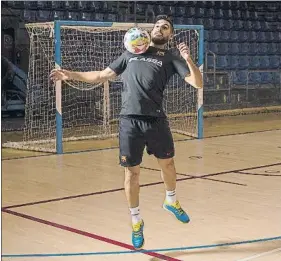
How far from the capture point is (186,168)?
25.1 ft

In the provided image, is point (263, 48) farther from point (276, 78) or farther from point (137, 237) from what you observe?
point (137, 237)

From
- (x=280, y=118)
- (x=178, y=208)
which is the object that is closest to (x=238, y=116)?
(x=280, y=118)

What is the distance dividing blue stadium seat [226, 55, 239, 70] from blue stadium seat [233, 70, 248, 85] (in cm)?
25

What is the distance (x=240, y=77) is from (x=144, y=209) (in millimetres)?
12582

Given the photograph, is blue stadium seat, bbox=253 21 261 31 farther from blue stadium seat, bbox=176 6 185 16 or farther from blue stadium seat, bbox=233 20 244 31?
blue stadium seat, bbox=176 6 185 16

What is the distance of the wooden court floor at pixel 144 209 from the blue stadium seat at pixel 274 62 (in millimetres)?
10303

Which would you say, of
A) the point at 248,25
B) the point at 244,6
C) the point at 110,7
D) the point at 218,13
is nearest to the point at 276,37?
the point at 248,25

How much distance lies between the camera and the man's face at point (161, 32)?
4.15m

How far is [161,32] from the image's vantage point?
4.18 metres

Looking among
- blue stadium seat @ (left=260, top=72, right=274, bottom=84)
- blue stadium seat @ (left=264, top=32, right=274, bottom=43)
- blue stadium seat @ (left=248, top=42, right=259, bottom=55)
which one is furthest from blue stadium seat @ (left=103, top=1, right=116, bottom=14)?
blue stadium seat @ (left=264, top=32, right=274, bottom=43)

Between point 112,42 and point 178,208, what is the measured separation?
7.01 meters

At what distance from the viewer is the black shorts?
13.4ft

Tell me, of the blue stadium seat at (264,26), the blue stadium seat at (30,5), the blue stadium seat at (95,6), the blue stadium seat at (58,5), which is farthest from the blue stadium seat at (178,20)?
the blue stadium seat at (30,5)

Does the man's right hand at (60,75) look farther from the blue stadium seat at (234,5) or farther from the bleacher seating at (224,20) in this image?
the blue stadium seat at (234,5)
